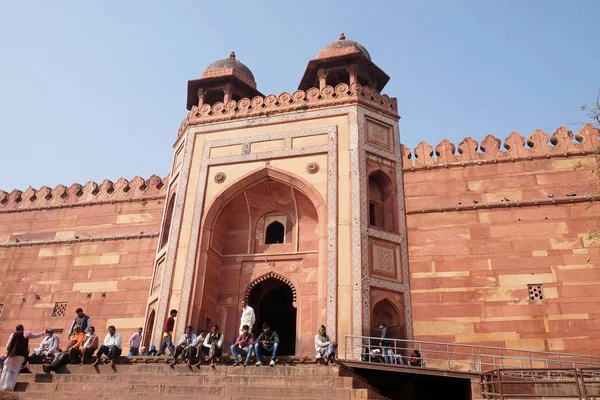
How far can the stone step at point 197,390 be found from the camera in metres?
6.54

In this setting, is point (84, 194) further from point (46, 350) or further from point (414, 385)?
point (414, 385)

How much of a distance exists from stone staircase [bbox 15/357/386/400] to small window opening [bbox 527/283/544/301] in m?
3.88

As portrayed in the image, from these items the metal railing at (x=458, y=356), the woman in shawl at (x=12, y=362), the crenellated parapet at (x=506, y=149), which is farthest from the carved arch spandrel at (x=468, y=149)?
the woman in shawl at (x=12, y=362)

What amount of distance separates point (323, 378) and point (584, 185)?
6.77 m

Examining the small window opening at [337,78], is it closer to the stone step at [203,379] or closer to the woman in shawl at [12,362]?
the stone step at [203,379]

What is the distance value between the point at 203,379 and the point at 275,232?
4738mm

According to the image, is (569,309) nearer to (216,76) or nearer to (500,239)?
(500,239)

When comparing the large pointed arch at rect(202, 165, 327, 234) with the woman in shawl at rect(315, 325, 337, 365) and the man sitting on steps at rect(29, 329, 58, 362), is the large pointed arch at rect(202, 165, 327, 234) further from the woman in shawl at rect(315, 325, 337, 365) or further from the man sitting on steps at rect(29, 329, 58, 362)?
the man sitting on steps at rect(29, 329, 58, 362)

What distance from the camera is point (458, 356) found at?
945 cm

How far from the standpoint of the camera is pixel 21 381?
24.6ft

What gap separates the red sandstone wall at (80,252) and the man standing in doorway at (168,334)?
2232 millimetres

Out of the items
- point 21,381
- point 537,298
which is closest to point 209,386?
point 21,381

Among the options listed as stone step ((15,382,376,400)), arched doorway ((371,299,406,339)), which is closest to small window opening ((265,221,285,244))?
arched doorway ((371,299,406,339))

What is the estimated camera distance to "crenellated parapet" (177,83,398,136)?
1148 cm
